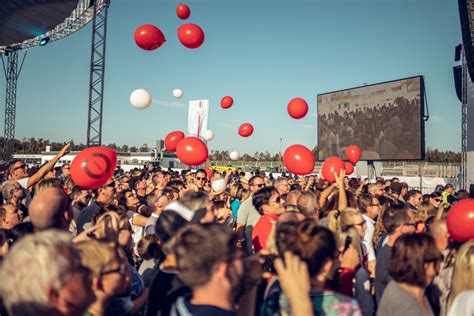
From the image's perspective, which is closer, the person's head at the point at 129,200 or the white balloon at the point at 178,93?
the person's head at the point at 129,200

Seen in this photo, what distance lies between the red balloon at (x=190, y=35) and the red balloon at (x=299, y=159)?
320 cm

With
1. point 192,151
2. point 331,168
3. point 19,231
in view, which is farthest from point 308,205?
point 19,231

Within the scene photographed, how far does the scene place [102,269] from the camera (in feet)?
6.59

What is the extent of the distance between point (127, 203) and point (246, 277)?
13.5 feet

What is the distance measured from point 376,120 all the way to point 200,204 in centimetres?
1728

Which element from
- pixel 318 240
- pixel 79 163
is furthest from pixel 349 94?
pixel 318 240

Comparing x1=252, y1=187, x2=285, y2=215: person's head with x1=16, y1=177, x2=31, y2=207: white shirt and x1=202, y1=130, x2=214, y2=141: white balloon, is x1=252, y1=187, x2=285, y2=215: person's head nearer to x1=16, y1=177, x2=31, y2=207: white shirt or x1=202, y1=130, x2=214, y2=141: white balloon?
x1=16, y1=177, x2=31, y2=207: white shirt

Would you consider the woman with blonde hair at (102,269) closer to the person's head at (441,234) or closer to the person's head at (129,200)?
the person's head at (441,234)

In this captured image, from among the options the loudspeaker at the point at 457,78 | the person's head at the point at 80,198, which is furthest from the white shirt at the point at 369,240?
the loudspeaker at the point at 457,78

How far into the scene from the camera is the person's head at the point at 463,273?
7.72 ft

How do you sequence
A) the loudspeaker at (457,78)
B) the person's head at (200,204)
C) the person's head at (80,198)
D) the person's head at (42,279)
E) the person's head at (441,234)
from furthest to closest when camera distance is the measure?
the loudspeaker at (457,78) < the person's head at (80,198) < the person's head at (441,234) < the person's head at (200,204) < the person's head at (42,279)

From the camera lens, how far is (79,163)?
4203mm

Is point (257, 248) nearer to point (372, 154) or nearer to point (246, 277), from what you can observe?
point (246, 277)

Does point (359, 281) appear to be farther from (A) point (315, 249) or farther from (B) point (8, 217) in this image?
(B) point (8, 217)
